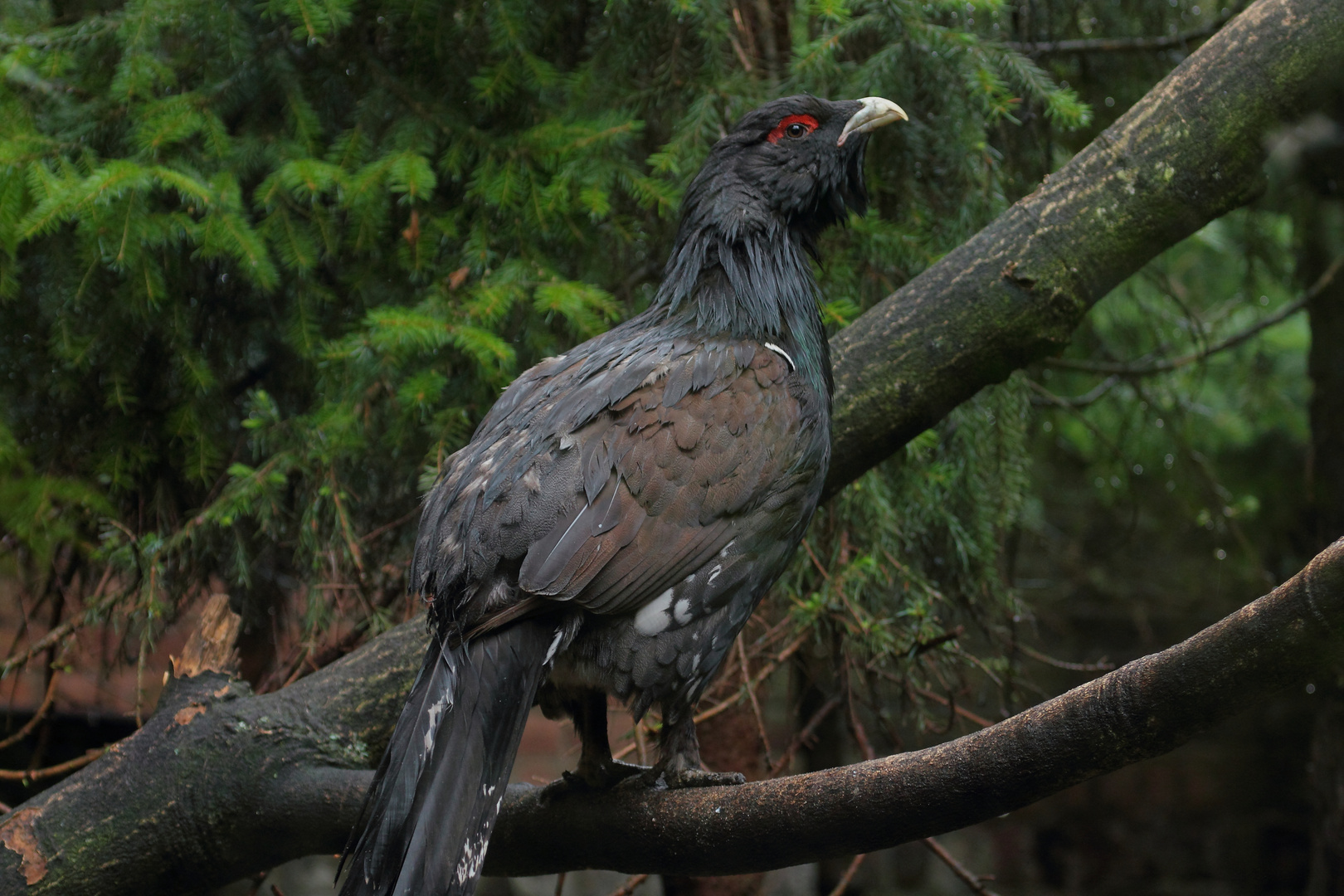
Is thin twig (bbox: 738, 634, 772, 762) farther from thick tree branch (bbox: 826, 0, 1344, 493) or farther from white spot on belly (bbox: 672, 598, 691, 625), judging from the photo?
white spot on belly (bbox: 672, 598, 691, 625)

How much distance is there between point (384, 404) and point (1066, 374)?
312 cm

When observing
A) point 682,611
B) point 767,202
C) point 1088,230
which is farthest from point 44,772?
point 1088,230

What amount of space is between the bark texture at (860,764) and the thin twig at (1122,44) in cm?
103

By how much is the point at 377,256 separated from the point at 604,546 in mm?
1690

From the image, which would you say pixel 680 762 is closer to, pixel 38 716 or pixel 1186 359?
pixel 38 716

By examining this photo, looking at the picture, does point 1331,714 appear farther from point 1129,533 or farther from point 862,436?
point 862,436

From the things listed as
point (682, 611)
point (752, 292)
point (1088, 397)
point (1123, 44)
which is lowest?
point (1088, 397)

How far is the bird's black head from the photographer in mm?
2730

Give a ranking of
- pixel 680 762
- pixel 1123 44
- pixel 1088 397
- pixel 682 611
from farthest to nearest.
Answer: pixel 1088 397 → pixel 1123 44 → pixel 680 762 → pixel 682 611

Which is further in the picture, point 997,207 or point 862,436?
point 997,207

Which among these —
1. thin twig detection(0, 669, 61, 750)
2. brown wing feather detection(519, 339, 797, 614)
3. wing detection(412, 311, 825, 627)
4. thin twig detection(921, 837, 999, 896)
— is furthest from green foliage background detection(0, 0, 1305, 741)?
brown wing feather detection(519, 339, 797, 614)

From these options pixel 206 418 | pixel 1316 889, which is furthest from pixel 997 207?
pixel 1316 889

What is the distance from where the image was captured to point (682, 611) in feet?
7.38

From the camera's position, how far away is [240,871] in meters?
2.69
